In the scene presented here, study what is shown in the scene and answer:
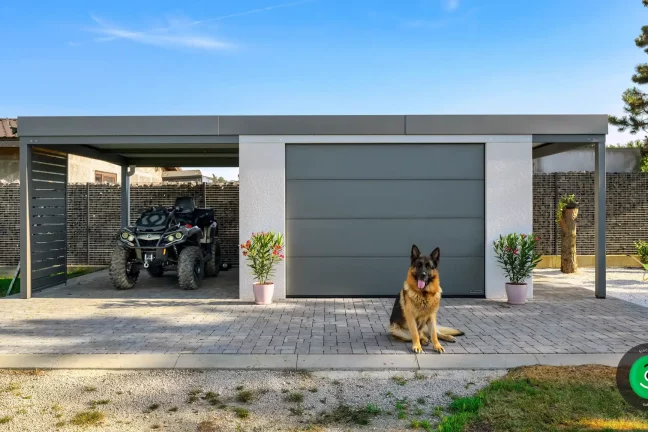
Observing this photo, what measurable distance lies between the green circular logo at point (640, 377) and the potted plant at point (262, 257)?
5878mm

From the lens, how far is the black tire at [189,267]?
1089 cm

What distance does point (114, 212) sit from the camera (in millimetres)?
15078

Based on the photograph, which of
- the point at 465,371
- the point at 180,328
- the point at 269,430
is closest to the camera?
the point at 269,430

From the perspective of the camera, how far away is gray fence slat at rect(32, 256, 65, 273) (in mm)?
10617

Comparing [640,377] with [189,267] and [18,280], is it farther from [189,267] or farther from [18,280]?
[18,280]

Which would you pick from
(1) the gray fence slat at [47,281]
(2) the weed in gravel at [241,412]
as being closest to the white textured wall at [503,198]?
(2) the weed in gravel at [241,412]

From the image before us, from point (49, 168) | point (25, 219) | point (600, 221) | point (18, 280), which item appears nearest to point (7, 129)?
point (18, 280)

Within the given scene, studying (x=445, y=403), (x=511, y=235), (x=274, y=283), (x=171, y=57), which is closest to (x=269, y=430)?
(x=445, y=403)

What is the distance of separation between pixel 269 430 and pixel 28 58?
44.9 ft

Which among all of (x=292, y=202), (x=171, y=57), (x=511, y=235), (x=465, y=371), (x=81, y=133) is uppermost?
(x=171, y=57)

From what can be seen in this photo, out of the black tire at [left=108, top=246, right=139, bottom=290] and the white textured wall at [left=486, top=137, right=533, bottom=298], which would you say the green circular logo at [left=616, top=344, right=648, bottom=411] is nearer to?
the white textured wall at [left=486, top=137, right=533, bottom=298]

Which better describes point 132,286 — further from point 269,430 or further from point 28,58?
point 269,430

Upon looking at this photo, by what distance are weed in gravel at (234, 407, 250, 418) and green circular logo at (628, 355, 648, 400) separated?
3322mm

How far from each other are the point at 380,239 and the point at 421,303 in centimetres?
400
